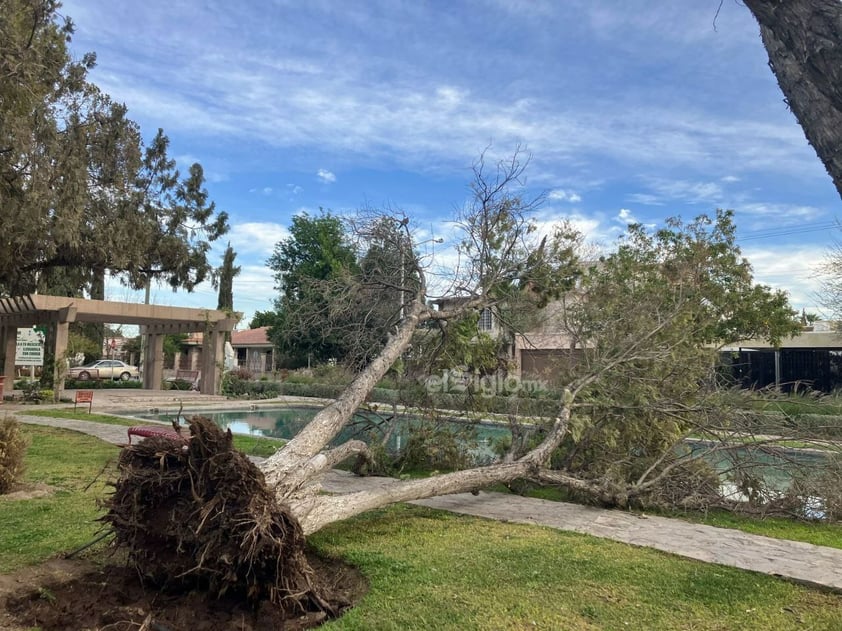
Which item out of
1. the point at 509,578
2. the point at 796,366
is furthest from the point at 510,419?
the point at 796,366

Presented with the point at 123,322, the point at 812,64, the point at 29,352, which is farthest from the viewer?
the point at 123,322

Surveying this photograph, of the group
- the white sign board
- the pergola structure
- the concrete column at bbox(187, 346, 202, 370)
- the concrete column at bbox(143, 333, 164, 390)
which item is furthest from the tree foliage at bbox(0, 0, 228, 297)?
the concrete column at bbox(187, 346, 202, 370)

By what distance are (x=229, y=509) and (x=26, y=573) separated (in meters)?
1.78

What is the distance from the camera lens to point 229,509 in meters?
3.62

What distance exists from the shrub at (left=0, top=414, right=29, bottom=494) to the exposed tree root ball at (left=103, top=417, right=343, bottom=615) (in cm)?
348

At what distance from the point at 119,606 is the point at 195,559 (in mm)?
534

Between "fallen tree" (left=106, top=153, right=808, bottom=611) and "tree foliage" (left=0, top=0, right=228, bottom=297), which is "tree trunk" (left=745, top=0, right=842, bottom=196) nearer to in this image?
"fallen tree" (left=106, top=153, right=808, bottom=611)

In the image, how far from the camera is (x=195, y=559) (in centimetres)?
371

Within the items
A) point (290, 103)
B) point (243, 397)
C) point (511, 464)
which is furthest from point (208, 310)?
point (511, 464)

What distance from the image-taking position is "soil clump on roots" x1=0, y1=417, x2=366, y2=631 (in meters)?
3.55

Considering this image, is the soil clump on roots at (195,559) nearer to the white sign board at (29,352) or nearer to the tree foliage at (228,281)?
the white sign board at (29,352)

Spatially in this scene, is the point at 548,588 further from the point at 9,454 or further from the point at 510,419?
the point at 9,454

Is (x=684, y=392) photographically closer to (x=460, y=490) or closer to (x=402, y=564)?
(x=460, y=490)

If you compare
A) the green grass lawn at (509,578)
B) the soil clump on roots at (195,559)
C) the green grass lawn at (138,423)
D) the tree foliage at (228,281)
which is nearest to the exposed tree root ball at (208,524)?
the soil clump on roots at (195,559)
